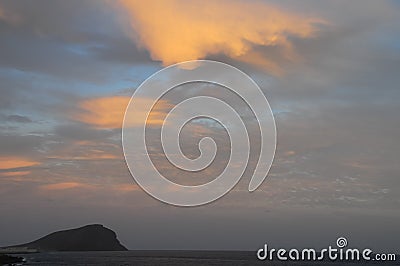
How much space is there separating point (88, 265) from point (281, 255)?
140 m

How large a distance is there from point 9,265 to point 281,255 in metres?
121

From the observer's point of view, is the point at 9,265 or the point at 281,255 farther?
the point at 9,265

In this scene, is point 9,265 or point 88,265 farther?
point 88,265

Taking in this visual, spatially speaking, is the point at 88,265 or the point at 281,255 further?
the point at 88,265

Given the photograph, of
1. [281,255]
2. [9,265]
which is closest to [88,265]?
[9,265]

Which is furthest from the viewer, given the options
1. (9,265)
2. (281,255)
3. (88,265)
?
(88,265)

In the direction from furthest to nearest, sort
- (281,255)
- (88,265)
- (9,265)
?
(88,265)
(9,265)
(281,255)

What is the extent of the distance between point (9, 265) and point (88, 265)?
33.9 m

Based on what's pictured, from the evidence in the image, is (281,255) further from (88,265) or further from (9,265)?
(88,265)

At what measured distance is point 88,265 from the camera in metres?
185

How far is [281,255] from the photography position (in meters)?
57.3

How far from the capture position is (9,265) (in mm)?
156875
